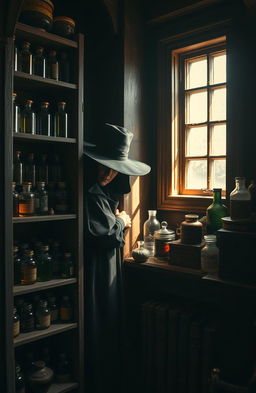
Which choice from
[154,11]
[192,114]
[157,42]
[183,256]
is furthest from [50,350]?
[154,11]

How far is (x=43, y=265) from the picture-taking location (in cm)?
210

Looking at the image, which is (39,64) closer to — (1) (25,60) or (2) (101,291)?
(1) (25,60)

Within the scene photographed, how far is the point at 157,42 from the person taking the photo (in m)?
2.62

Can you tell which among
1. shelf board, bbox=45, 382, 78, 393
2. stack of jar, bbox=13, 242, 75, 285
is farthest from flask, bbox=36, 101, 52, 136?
shelf board, bbox=45, 382, 78, 393

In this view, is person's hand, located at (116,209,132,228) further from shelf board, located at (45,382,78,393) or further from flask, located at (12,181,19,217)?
shelf board, located at (45,382,78,393)

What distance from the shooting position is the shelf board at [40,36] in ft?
6.16

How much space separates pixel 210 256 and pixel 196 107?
A: 1.12 meters

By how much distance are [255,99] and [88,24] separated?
1311mm

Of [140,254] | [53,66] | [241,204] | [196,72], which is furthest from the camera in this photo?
[196,72]

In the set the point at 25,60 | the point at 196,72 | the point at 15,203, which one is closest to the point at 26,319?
the point at 15,203

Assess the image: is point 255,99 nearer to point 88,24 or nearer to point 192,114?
point 192,114

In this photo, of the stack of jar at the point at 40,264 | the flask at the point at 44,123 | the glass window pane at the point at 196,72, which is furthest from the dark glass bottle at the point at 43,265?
the glass window pane at the point at 196,72

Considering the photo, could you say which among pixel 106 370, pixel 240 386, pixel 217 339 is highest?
pixel 217 339

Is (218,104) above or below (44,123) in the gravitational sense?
above
